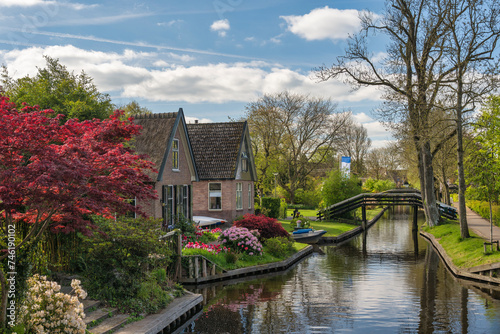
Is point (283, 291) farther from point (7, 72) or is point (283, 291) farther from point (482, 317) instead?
point (7, 72)

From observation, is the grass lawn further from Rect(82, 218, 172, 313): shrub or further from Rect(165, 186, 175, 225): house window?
Rect(82, 218, 172, 313): shrub

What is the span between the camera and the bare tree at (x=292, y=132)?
52938mm

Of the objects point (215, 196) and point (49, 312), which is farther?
point (215, 196)

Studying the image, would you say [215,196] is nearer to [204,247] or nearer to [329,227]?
[329,227]

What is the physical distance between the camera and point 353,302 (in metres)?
Result: 16.1

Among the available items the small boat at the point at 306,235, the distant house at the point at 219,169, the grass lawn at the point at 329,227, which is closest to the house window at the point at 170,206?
the distant house at the point at 219,169

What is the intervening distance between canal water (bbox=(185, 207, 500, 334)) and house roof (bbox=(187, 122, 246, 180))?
11.7 meters

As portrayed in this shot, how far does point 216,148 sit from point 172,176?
363 inches

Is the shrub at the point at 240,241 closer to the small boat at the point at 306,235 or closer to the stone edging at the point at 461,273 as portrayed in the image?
the stone edging at the point at 461,273

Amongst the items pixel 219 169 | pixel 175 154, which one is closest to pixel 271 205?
pixel 219 169

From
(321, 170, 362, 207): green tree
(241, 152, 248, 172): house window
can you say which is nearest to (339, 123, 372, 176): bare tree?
(321, 170, 362, 207): green tree

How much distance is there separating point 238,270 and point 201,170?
50.9 ft

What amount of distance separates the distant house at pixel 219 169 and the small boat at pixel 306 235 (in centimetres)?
487

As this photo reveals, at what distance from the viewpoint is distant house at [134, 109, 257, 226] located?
25734 millimetres
